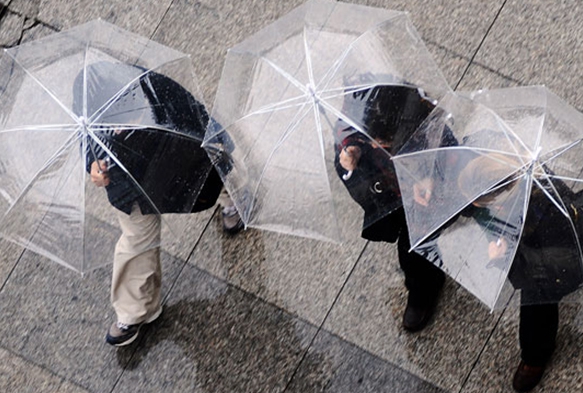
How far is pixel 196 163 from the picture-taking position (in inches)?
178

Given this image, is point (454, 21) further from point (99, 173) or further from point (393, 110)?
point (99, 173)

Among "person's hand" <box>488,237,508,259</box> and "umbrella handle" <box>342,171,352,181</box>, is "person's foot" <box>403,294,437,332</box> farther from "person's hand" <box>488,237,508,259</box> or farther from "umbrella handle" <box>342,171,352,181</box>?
"umbrella handle" <box>342,171,352,181</box>

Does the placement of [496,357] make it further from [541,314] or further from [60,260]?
[60,260]

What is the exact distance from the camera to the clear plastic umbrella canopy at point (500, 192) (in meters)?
3.95

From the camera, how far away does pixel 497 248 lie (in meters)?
4.07

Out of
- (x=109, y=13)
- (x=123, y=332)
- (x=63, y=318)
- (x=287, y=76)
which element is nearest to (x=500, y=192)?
(x=287, y=76)

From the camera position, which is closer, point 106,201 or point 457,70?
point 106,201

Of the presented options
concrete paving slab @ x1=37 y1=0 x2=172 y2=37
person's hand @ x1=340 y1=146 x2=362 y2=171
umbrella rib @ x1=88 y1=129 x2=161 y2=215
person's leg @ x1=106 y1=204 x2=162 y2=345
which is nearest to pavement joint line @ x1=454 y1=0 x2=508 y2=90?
person's hand @ x1=340 y1=146 x2=362 y2=171

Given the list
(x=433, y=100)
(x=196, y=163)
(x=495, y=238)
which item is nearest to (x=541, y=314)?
(x=495, y=238)

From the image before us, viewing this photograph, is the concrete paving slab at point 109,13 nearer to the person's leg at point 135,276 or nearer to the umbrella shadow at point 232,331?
the umbrella shadow at point 232,331

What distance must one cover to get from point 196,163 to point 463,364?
1973 mm

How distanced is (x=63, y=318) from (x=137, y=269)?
31.9 inches

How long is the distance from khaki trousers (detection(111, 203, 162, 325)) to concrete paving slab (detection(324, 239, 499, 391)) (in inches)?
41.4

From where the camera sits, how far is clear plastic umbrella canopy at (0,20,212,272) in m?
4.30
